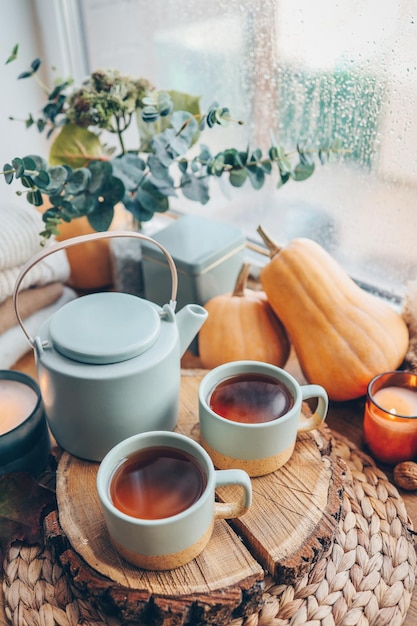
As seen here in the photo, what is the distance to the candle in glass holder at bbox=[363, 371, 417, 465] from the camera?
0.72 metres

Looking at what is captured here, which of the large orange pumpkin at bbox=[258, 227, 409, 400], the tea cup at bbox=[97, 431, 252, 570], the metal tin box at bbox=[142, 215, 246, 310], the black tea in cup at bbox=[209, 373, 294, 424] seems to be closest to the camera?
the tea cup at bbox=[97, 431, 252, 570]

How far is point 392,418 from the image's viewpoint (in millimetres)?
718

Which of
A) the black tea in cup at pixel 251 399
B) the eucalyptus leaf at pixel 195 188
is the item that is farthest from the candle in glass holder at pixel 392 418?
the eucalyptus leaf at pixel 195 188

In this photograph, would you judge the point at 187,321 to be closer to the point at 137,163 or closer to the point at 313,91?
the point at 137,163

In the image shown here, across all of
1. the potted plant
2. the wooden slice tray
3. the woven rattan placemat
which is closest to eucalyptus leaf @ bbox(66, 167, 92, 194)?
the potted plant

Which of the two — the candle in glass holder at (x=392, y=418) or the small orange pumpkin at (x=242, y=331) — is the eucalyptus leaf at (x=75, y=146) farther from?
the candle in glass holder at (x=392, y=418)

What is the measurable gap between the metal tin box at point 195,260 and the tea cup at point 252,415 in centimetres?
23

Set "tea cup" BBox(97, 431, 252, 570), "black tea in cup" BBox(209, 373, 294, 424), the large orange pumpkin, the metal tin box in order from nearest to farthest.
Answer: "tea cup" BBox(97, 431, 252, 570)
"black tea in cup" BBox(209, 373, 294, 424)
the large orange pumpkin
the metal tin box

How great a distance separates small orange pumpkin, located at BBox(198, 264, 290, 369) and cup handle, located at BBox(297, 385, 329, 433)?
0.17 meters

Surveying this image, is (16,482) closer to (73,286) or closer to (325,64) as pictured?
(73,286)

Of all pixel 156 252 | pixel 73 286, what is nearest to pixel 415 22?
pixel 156 252

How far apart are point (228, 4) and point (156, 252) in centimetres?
44

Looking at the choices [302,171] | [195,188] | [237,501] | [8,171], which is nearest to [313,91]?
[302,171]

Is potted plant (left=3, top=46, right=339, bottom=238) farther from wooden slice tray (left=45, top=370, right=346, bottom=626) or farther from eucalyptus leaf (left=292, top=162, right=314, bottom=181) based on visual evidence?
wooden slice tray (left=45, top=370, right=346, bottom=626)
